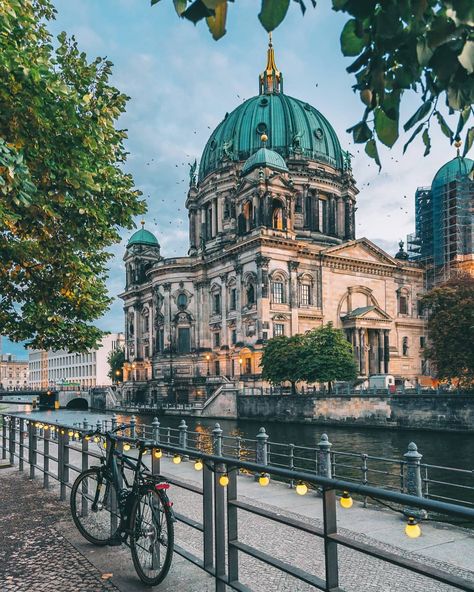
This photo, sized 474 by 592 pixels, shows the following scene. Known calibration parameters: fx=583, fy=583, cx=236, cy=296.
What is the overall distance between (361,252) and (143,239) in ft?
133

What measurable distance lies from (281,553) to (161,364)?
73.0 m

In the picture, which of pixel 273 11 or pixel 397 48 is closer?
pixel 273 11

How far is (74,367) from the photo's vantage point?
162250 millimetres

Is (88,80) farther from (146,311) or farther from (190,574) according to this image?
(146,311)

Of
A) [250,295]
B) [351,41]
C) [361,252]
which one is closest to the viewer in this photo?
[351,41]

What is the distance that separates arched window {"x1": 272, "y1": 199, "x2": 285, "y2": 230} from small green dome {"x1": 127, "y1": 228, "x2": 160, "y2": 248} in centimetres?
3397

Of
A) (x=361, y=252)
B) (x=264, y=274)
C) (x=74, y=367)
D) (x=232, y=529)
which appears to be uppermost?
(x=361, y=252)

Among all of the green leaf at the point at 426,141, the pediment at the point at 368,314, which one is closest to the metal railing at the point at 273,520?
the green leaf at the point at 426,141

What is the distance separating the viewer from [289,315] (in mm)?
67375

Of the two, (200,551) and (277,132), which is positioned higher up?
(277,132)

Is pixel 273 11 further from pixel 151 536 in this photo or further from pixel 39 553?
pixel 39 553

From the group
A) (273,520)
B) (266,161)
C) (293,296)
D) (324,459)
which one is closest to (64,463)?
(273,520)

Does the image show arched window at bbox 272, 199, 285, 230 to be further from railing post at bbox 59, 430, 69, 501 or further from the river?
railing post at bbox 59, 430, 69, 501

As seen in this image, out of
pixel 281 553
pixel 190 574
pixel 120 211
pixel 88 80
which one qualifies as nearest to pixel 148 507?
pixel 190 574
